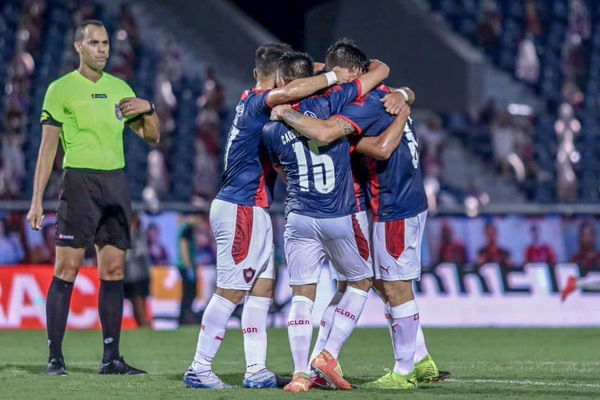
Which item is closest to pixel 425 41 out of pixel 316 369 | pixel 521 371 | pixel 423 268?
pixel 423 268

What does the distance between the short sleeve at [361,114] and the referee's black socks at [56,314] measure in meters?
2.37

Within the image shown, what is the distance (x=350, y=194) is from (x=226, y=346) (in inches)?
171

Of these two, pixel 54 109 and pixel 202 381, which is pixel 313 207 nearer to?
pixel 202 381

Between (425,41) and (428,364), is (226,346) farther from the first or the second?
(425,41)

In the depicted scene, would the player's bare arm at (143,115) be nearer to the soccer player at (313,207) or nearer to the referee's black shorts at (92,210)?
the referee's black shorts at (92,210)

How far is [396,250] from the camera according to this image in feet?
22.1

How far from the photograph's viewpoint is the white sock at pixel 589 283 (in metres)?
13.4

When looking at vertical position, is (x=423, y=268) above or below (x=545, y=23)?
below

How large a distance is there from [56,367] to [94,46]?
2286mm

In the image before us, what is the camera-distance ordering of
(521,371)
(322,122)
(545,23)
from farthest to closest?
(545,23)
(521,371)
(322,122)

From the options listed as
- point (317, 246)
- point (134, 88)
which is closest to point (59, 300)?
point (317, 246)

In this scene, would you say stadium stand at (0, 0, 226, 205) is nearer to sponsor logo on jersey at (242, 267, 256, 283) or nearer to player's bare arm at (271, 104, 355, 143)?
sponsor logo on jersey at (242, 267, 256, 283)

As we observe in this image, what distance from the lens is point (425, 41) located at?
65.2ft

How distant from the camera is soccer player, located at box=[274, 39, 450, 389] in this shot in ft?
21.8
